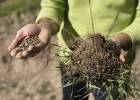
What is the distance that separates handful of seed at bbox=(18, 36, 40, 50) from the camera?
2.53 m

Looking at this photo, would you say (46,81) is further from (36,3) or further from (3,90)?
(36,3)

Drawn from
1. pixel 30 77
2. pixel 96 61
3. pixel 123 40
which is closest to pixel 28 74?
pixel 30 77

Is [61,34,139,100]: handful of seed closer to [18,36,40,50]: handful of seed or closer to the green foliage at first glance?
[18,36,40,50]: handful of seed

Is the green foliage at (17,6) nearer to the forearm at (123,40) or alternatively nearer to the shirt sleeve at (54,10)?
the shirt sleeve at (54,10)

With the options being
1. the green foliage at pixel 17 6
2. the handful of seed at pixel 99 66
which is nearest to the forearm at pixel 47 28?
the handful of seed at pixel 99 66

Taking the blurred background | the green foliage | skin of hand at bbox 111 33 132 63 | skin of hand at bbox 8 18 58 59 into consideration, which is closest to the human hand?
skin of hand at bbox 8 18 58 59

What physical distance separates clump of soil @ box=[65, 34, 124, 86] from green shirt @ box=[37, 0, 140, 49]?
0.97 feet

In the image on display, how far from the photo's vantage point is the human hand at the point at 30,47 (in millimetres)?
2521

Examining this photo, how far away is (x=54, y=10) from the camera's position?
287cm

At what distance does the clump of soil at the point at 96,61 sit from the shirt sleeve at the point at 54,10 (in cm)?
50

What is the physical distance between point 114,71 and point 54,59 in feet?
8.09

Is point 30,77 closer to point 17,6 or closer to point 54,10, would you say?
point 17,6

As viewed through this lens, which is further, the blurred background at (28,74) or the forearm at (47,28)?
the blurred background at (28,74)

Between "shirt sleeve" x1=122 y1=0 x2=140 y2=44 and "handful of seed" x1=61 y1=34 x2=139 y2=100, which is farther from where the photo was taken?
"shirt sleeve" x1=122 y1=0 x2=140 y2=44
